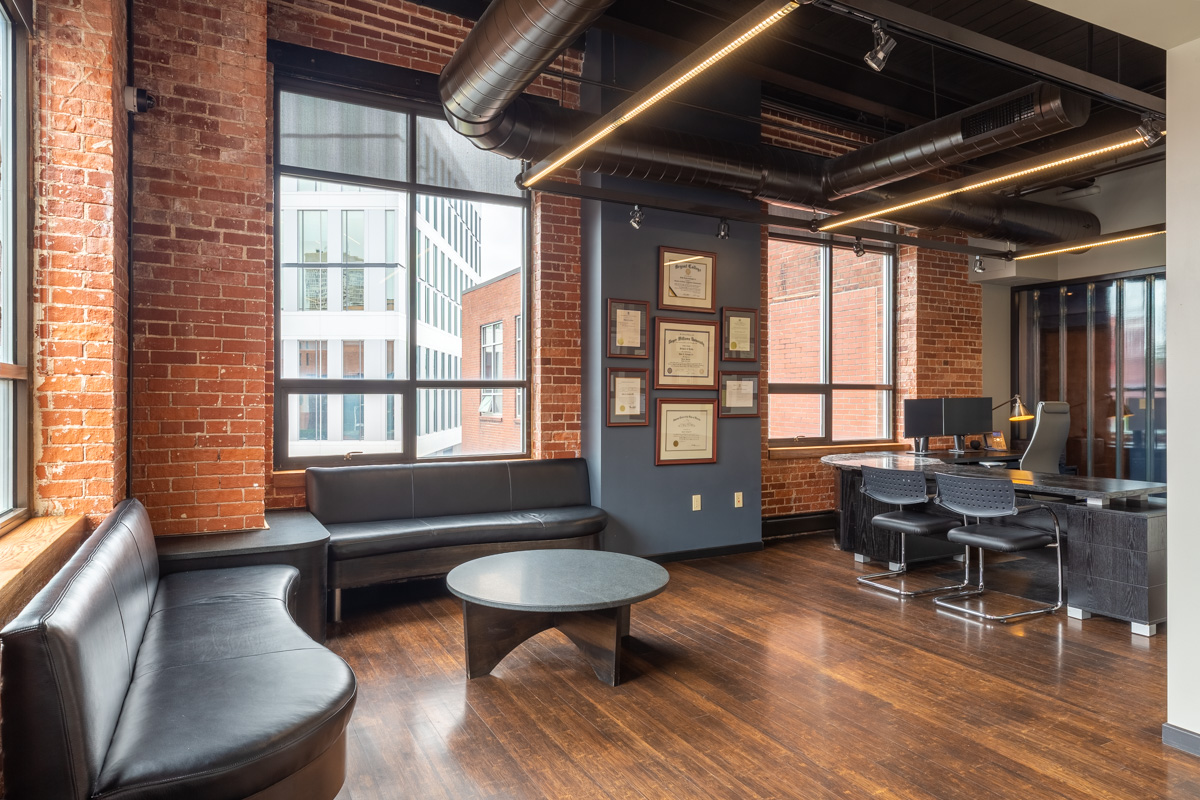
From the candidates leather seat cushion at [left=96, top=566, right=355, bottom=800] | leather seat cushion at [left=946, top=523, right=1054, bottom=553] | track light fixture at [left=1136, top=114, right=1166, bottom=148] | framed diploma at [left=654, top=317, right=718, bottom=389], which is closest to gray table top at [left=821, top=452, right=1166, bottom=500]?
leather seat cushion at [left=946, top=523, right=1054, bottom=553]

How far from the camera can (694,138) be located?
4781 millimetres

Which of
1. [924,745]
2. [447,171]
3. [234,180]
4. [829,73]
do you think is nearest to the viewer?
[924,745]

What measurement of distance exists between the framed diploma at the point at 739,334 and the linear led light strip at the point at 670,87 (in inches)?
87.5

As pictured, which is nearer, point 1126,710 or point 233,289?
point 1126,710

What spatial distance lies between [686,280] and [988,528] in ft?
9.23

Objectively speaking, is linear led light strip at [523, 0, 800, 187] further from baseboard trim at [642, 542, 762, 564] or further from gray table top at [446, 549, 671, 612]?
baseboard trim at [642, 542, 762, 564]

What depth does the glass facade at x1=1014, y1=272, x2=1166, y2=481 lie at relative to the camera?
22.8 feet

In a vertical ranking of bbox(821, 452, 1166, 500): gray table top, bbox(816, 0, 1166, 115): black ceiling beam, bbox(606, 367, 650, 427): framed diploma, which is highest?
bbox(816, 0, 1166, 115): black ceiling beam

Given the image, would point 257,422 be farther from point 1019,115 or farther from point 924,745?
point 1019,115

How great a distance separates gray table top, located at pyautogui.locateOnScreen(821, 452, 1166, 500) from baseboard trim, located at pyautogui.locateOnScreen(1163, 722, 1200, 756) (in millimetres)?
1736

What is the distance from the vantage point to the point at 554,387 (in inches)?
217

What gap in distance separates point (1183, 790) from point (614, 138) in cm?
409

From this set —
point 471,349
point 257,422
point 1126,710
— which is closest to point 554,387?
point 471,349

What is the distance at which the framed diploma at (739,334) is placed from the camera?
5.87 m
